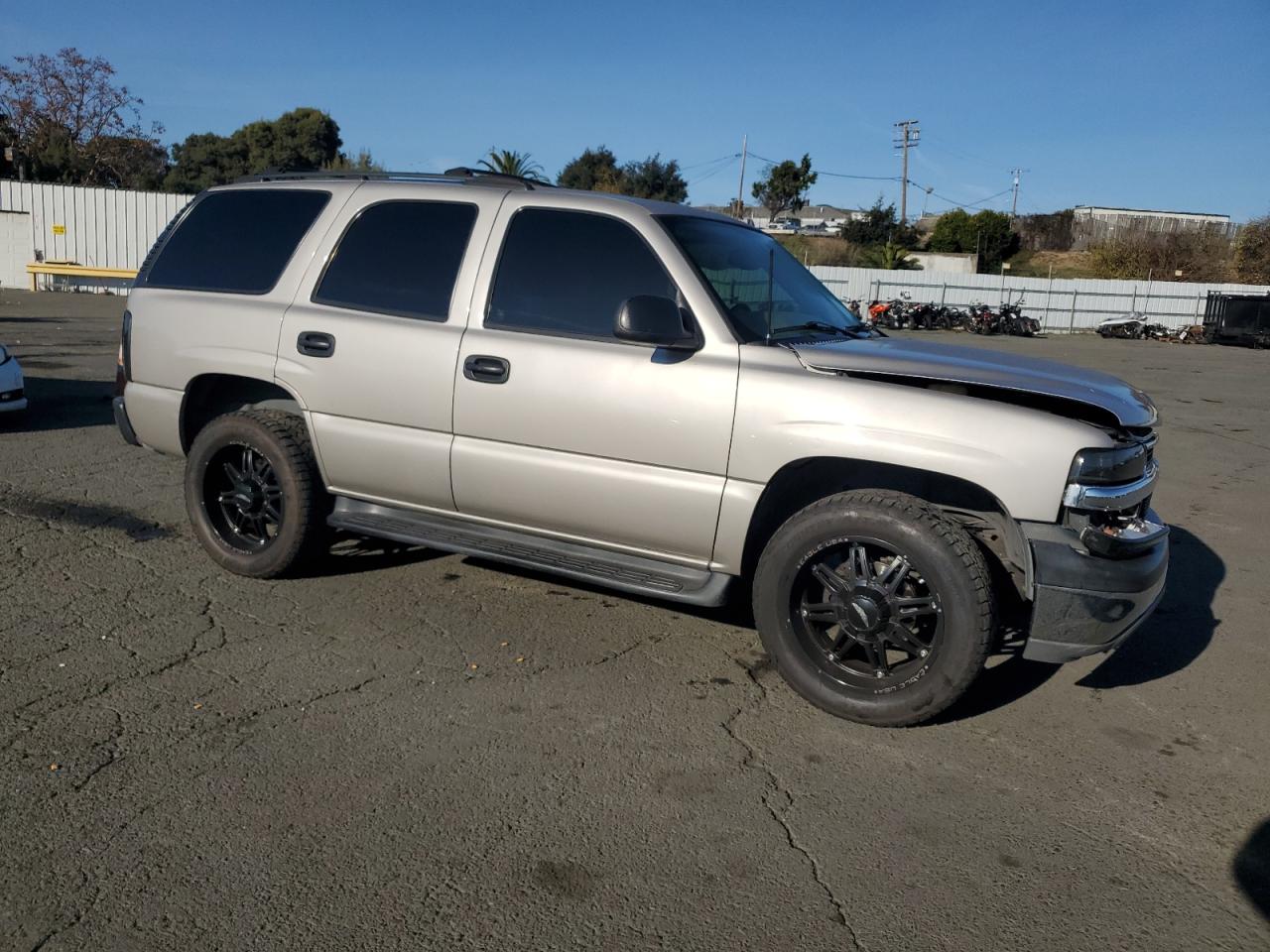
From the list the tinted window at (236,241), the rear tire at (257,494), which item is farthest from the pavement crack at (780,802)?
the tinted window at (236,241)

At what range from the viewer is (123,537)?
232 inches

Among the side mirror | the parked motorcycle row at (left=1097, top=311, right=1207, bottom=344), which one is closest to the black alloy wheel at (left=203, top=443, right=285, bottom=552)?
the side mirror

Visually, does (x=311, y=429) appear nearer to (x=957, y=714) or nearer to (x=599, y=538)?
(x=599, y=538)

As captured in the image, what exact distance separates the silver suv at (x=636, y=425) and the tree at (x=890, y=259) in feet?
144

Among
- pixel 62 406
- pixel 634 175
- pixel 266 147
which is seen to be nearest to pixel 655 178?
pixel 634 175

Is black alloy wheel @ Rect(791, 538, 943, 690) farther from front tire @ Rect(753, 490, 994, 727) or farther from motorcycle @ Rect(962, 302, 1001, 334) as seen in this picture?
motorcycle @ Rect(962, 302, 1001, 334)

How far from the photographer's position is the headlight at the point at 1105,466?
11.9 feet

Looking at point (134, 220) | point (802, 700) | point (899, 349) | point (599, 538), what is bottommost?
point (802, 700)

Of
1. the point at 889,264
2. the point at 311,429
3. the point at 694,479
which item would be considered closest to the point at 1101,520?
the point at 694,479

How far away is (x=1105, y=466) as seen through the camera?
12.1ft

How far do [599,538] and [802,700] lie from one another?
3.54 feet

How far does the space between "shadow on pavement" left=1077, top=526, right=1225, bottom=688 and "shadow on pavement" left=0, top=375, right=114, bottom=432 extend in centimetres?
828

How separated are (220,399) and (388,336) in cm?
138

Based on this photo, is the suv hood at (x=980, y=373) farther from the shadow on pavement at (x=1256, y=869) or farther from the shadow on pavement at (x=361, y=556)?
the shadow on pavement at (x=361, y=556)
